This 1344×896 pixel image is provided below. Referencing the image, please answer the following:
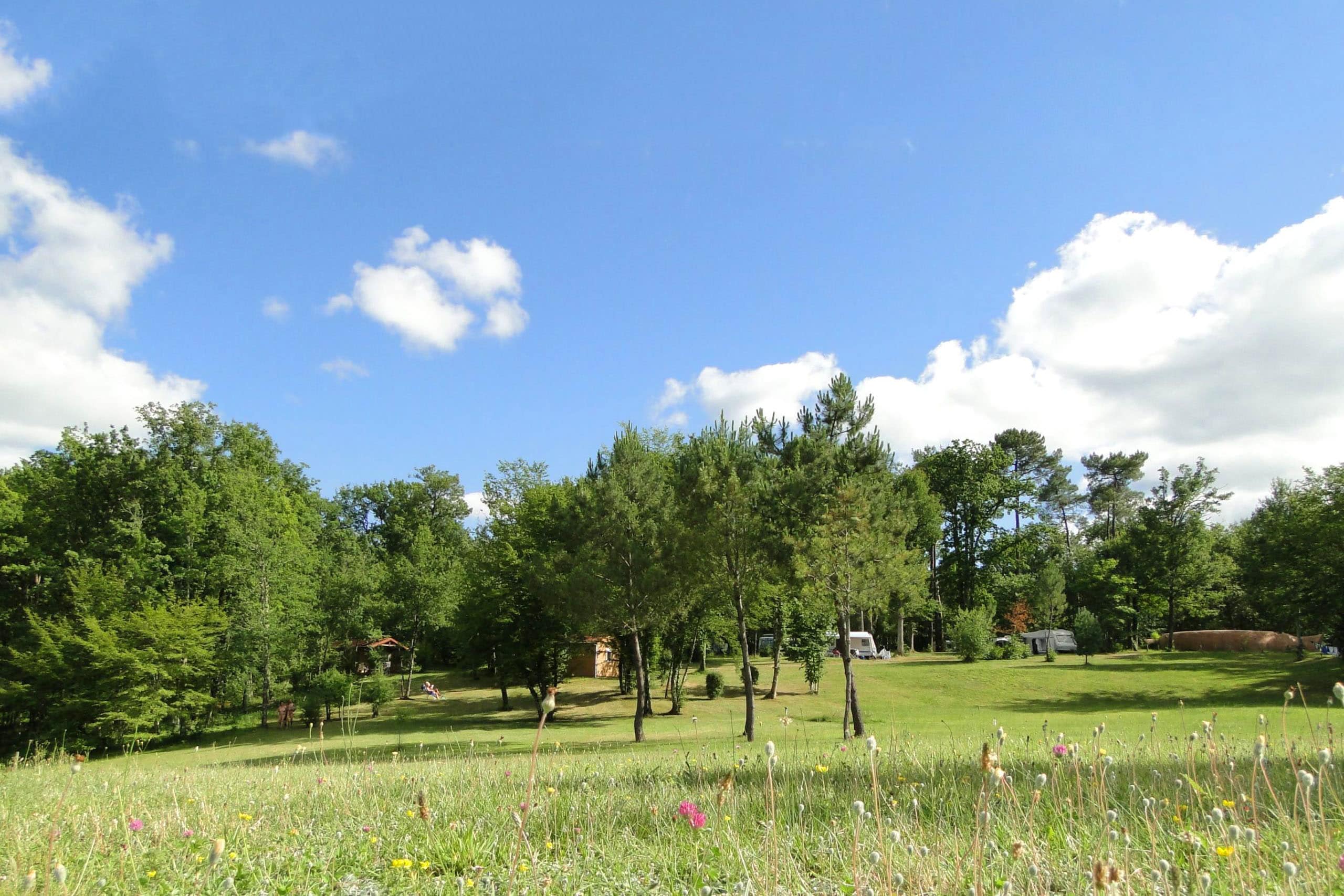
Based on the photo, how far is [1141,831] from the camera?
11.9ft

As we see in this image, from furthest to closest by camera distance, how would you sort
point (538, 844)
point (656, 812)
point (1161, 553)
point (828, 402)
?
point (1161, 553)
point (828, 402)
point (656, 812)
point (538, 844)

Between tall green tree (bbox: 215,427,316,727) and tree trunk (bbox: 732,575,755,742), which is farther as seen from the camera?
tall green tree (bbox: 215,427,316,727)

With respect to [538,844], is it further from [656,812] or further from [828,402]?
[828,402]

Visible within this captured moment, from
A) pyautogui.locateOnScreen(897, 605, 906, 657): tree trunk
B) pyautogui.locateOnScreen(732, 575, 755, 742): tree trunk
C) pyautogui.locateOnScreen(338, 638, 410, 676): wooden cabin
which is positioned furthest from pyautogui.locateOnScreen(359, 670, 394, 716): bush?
pyautogui.locateOnScreen(897, 605, 906, 657): tree trunk

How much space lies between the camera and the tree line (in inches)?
879

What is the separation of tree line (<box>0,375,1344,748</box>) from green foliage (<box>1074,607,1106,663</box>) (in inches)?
10.7

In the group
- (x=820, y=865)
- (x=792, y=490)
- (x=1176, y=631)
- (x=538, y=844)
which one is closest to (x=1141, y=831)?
(x=820, y=865)

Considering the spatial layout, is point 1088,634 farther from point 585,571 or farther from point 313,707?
point 313,707

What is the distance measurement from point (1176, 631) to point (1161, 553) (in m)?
16.8

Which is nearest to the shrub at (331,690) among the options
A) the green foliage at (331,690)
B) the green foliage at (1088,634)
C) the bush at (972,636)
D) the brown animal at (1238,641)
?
the green foliage at (331,690)

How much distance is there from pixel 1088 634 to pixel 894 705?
2882 cm

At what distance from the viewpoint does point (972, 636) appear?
141ft

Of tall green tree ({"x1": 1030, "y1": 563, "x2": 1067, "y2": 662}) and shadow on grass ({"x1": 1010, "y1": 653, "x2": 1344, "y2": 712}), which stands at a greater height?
tall green tree ({"x1": 1030, "y1": 563, "x2": 1067, "y2": 662})

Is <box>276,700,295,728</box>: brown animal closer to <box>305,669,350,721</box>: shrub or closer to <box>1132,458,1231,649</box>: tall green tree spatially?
<box>305,669,350,721</box>: shrub
